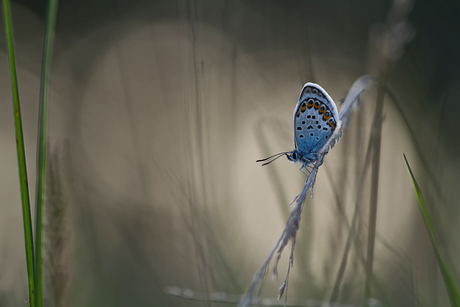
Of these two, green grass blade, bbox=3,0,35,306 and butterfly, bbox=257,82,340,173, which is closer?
green grass blade, bbox=3,0,35,306

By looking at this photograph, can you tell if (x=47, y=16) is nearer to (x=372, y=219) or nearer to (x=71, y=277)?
(x=71, y=277)

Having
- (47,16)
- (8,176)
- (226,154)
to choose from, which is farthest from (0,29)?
(47,16)

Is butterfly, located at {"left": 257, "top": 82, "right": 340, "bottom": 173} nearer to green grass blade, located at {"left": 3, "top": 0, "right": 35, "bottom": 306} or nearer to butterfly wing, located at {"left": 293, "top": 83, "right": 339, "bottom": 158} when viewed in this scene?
butterfly wing, located at {"left": 293, "top": 83, "right": 339, "bottom": 158}

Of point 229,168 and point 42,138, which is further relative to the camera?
point 229,168

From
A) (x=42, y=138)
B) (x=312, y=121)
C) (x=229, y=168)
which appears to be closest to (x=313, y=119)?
(x=312, y=121)

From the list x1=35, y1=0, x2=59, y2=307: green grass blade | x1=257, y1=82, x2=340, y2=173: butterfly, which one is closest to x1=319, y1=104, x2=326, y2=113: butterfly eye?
x1=257, y1=82, x2=340, y2=173: butterfly

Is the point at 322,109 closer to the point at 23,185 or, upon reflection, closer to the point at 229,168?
the point at 23,185
